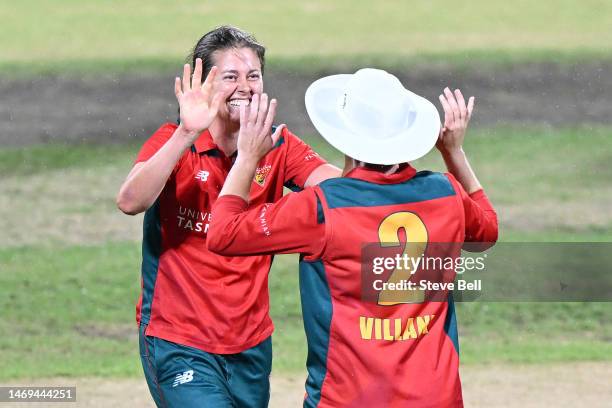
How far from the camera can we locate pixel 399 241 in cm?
453

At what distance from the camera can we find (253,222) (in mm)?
4488

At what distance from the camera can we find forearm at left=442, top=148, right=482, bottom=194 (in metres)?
5.07

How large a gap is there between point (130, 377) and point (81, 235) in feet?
15.5

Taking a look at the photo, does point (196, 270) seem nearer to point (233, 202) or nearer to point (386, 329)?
point (233, 202)

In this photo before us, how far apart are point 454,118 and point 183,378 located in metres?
1.63

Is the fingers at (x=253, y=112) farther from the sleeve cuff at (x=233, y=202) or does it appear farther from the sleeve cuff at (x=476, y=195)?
the sleeve cuff at (x=476, y=195)

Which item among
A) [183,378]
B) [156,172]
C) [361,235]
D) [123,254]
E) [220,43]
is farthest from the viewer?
[123,254]

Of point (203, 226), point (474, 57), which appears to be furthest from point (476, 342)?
point (474, 57)

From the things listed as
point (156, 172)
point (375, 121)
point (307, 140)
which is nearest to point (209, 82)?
point (156, 172)

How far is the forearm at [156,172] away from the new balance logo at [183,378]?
0.79 m

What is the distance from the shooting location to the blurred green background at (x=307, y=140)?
10320mm

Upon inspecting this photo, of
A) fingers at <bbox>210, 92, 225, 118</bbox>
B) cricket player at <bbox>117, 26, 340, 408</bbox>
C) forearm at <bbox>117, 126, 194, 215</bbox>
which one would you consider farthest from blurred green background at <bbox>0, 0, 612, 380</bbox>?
fingers at <bbox>210, 92, 225, 118</bbox>

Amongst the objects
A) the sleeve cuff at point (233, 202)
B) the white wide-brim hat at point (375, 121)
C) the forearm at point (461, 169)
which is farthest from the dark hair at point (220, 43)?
the sleeve cuff at point (233, 202)

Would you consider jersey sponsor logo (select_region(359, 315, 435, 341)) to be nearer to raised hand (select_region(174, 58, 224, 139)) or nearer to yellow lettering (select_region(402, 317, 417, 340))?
yellow lettering (select_region(402, 317, 417, 340))
